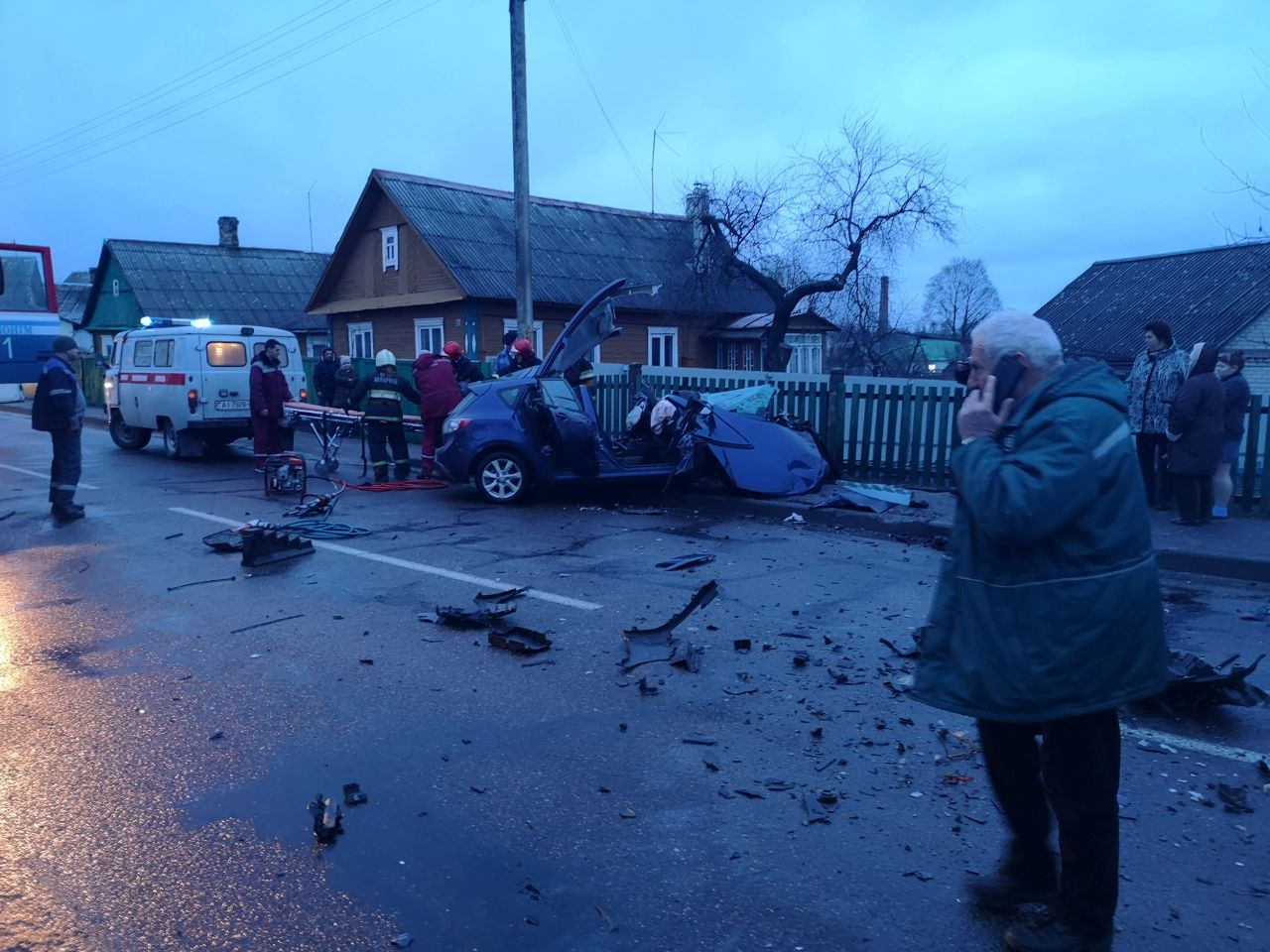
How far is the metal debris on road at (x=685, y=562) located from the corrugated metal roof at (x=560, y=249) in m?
17.8

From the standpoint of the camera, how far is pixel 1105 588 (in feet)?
8.66

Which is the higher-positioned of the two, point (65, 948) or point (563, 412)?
point (563, 412)

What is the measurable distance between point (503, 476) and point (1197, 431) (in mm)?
6895

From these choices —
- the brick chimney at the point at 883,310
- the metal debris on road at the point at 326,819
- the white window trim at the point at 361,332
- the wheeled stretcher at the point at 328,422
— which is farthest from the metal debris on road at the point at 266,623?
the brick chimney at the point at 883,310

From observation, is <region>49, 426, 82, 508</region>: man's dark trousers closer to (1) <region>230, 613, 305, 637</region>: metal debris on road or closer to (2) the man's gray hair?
(1) <region>230, 613, 305, 637</region>: metal debris on road

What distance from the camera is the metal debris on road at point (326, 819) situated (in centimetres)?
364

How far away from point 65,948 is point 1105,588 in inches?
123

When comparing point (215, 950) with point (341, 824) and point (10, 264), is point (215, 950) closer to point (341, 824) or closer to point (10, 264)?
point (341, 824)

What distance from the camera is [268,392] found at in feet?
47.9

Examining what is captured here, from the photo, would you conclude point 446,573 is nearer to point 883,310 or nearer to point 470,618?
point 470,618

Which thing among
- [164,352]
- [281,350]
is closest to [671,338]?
[281,350]

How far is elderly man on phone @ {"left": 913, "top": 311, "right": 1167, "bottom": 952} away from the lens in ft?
8.61

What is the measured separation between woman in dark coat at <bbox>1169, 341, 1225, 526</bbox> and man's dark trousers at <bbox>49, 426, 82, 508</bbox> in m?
10.6

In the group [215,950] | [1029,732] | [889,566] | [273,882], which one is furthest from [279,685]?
[889,566]
